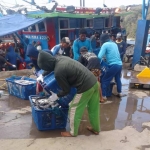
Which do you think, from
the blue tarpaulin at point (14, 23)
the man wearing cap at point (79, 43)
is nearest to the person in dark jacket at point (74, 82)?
the man wearing cap at point (79, 43)

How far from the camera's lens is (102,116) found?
4.55 meters

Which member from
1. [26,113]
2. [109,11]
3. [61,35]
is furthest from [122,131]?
[109,11]

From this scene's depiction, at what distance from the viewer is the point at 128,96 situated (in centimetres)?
582

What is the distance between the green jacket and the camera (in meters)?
3.16

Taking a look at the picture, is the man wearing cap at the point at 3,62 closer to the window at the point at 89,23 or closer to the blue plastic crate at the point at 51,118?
the blue plastic crate at the point at 51,118

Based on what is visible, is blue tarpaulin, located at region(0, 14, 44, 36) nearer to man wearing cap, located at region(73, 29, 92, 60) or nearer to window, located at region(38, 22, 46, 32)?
window, located at region(38, 22, 46, 32)

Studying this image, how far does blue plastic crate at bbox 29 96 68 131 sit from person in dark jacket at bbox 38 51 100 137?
27 cm

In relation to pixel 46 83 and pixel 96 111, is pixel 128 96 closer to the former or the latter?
pixel 96 111

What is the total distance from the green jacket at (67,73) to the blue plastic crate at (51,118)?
0.47 metres

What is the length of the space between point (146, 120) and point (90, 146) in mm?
1572

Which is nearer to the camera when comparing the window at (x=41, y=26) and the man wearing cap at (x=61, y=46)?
the man wearing cap at (x=61, y=46)

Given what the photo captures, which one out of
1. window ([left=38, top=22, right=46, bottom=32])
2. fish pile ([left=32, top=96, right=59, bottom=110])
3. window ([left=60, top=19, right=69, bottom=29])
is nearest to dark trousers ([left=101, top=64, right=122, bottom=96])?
fish pile ([left=32, top=96, right=59, bottom=110])

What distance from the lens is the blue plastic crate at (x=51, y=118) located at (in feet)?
12.0

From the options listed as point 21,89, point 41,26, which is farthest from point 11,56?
point 21,89
